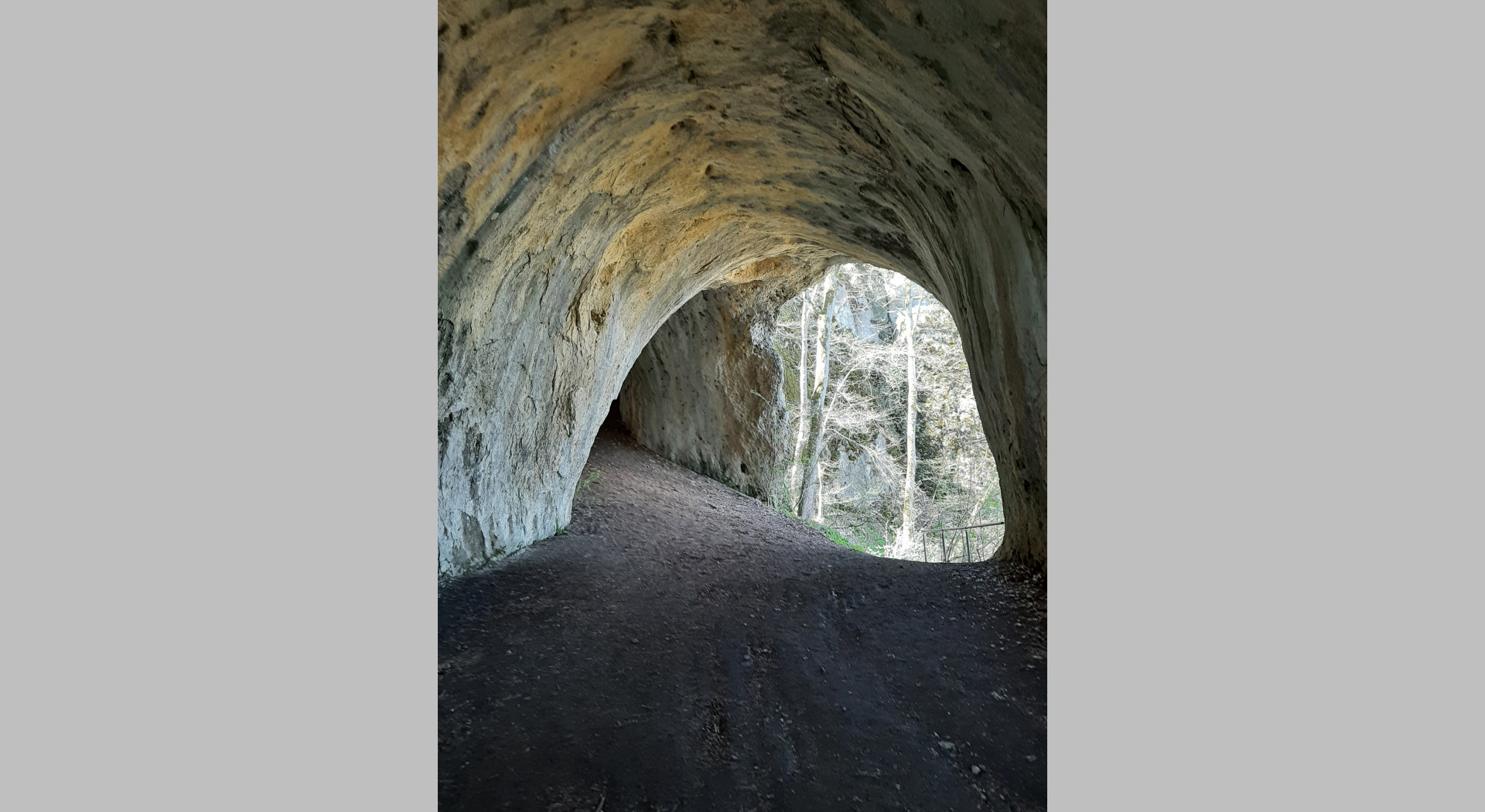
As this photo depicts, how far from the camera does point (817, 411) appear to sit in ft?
54.0

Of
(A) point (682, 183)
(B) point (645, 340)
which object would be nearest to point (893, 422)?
(B) point (645, 340)

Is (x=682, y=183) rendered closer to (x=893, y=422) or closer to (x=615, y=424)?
(x=615, y=424)

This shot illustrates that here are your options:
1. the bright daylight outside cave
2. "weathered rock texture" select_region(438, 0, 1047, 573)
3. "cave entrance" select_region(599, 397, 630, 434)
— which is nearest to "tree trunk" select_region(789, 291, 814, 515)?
"cave entrance" select_region(599, 397, 630, 434)

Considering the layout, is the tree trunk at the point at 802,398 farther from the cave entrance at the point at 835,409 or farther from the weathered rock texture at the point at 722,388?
the weathered rock texture at the point at 722,388

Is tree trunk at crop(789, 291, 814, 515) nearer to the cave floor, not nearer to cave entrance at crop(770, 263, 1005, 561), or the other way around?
cave entrance at crop(770, 263, 1005, 561)

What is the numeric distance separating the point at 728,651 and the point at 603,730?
53.5 inches

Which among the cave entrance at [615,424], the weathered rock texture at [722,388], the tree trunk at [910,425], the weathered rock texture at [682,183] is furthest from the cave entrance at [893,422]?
the weathered rock texture at [682,183]

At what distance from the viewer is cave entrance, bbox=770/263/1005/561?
58.0 feet

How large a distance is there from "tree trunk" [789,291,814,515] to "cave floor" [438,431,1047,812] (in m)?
7.85

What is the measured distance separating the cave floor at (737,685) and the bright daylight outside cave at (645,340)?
2 cm

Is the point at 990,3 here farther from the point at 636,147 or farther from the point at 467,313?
the point at 467,313

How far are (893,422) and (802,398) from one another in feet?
11.3

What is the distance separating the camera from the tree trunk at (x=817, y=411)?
15.6 meters

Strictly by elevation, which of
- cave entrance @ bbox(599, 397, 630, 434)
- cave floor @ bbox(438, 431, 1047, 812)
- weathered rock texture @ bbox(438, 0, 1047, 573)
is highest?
weathered rock texture @ bbox(438, 0, 1047, 573)
